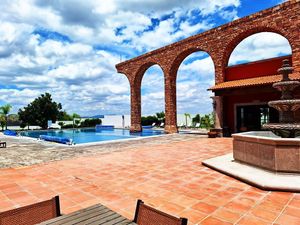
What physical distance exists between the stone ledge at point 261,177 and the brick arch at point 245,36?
34.6 feet

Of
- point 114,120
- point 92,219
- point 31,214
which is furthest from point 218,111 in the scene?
point 114,120

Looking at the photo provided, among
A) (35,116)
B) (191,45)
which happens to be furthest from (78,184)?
(35,116)

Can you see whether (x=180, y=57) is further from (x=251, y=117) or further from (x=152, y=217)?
(x=152, y=217)

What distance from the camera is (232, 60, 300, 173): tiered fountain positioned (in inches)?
202

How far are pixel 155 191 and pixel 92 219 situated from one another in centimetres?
267

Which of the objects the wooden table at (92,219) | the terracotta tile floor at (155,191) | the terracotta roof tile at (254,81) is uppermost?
the terracotta roof tile at (254,81)

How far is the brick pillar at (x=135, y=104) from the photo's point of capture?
79.5 ft

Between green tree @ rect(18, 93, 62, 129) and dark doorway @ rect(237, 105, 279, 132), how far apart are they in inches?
1206

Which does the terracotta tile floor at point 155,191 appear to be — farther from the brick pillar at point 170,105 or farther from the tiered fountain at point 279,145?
the brick pillar at point 170,105

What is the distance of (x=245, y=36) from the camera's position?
15148 mm

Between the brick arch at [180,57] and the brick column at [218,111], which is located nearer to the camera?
the brick column at [218,111]

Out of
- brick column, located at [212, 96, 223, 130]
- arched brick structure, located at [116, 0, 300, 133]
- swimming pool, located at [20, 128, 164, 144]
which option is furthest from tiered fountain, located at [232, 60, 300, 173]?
swimming pool, located at [20, 128, 164, 144]

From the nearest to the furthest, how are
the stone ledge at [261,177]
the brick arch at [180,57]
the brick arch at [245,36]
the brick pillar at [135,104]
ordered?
the stone ledge at [261,177]
the brick arch at [245,36]
the brick arch at [180,57]
the brick pillar at [135,104]

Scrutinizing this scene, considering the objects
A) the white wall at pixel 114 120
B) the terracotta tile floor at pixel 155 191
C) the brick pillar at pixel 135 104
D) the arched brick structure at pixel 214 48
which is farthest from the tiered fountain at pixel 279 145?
the white wall at pixel 114 120
